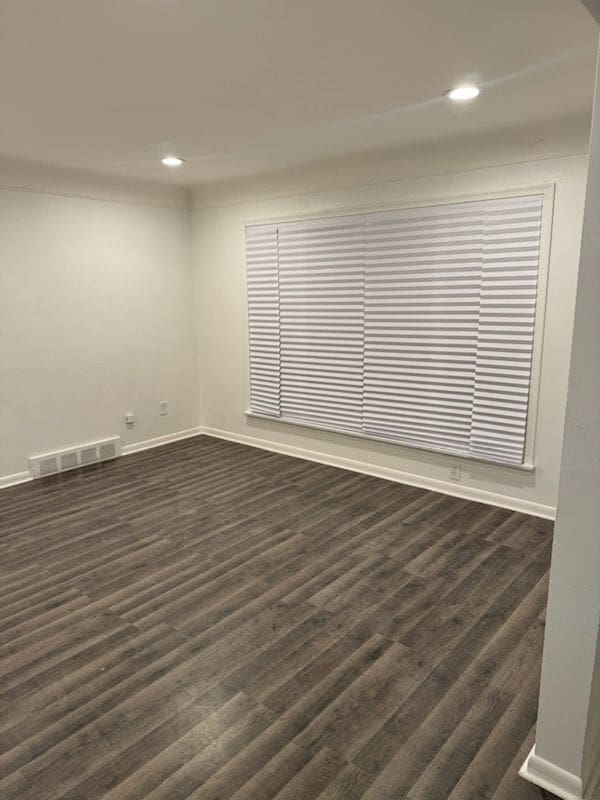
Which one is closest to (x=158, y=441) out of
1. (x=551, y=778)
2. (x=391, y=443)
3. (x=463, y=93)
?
(x=391, y=443)

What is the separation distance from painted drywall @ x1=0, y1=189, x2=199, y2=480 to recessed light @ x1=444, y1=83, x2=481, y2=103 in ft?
10.6

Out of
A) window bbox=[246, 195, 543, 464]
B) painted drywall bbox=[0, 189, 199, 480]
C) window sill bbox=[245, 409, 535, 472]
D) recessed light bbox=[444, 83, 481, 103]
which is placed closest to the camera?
recessed light bbox=[444, 83, 481, 103]

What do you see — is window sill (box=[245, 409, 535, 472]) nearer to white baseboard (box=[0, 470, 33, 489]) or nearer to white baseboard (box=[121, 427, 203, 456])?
white baseboard (box=[121, 427, 203, 456])

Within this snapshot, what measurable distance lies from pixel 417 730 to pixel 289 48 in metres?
2.70

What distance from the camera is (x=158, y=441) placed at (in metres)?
5.54

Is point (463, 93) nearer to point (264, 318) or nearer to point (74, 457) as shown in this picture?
point (264, 318)

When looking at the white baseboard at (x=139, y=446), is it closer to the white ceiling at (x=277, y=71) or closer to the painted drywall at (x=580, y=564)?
the white ceiling at (x=277, y=71)

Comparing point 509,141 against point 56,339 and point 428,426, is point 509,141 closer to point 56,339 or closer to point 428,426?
point 428,426

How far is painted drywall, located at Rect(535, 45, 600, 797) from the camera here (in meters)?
1.42

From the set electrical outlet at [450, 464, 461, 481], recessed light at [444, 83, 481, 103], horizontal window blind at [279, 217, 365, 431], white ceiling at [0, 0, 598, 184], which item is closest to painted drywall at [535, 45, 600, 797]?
white ceiling at [0, 0, 598, 184]

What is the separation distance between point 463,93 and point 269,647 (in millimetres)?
2876

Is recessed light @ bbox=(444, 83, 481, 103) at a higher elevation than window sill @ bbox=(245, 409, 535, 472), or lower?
higher

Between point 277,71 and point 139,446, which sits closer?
point 277,71

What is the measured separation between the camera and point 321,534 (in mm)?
3494
